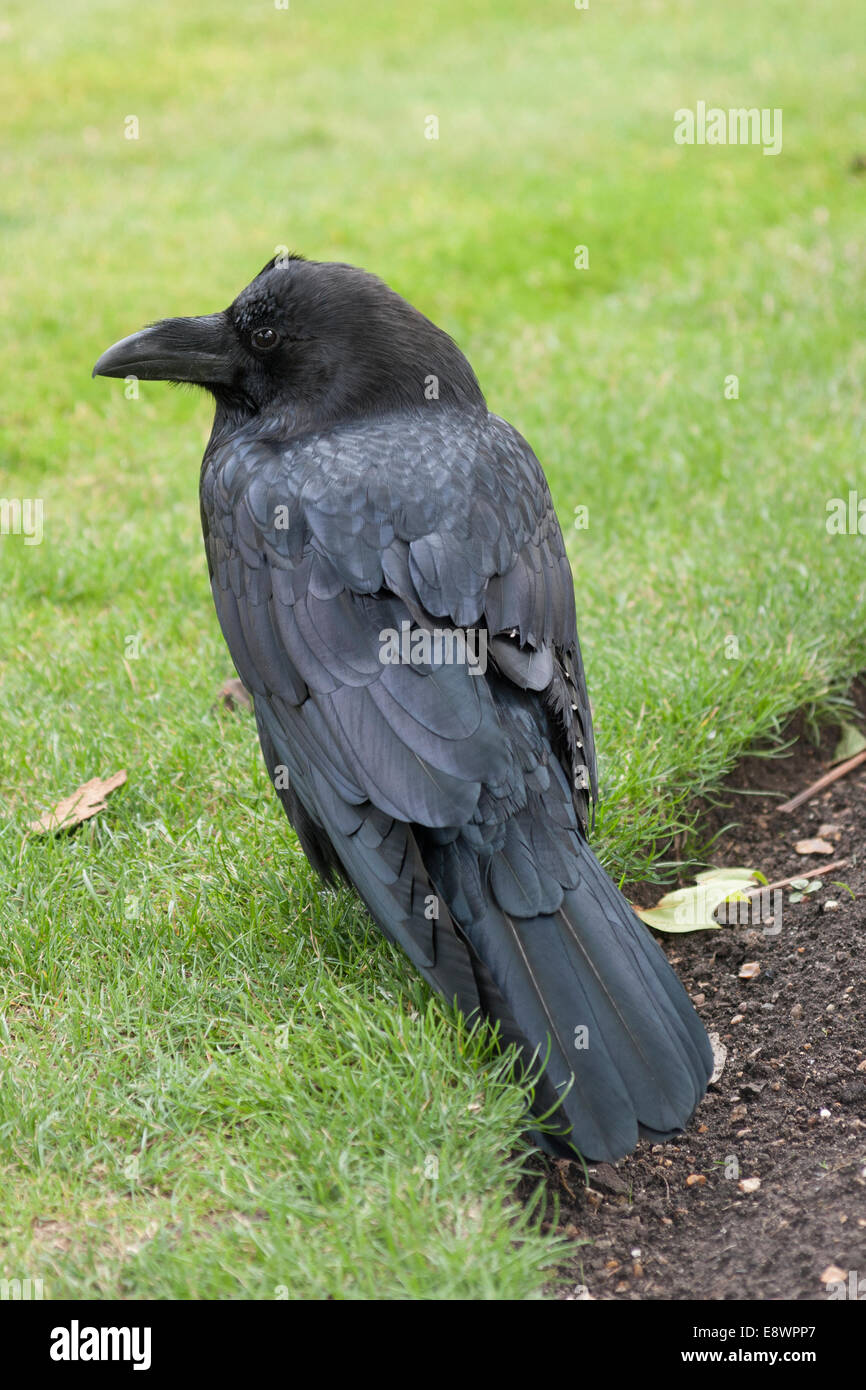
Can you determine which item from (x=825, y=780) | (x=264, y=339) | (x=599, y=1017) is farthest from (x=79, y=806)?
(x=825, y=780)

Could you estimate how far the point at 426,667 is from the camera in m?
2.82

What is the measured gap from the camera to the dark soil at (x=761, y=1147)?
7.80ft

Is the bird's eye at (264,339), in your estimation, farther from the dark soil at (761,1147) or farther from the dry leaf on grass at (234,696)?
the dark soil at (761,1147)

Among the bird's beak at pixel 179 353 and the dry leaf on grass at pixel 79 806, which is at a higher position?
the bird's beak at pixel 179 353

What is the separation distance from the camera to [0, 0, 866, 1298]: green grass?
2498 mm

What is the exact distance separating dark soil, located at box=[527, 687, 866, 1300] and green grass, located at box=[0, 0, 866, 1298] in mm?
210

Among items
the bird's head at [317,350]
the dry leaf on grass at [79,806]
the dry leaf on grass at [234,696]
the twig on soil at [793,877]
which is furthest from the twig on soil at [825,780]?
the dry leaf on grass at [79,806]

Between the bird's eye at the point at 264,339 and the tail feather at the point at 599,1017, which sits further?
the bird's eye at the point at 264,339

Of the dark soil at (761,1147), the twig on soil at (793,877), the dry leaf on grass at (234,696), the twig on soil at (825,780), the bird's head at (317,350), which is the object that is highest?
the bird's head at (317,350)

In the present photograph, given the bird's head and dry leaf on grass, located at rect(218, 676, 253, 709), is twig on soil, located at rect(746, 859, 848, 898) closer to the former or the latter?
the bird's head

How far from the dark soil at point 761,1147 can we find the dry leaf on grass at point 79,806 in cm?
151

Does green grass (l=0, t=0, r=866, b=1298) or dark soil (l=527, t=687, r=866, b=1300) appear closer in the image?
dark soil (l=527, t=687, r=866, b=1300)

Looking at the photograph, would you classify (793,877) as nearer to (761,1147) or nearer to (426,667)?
(761,1147)

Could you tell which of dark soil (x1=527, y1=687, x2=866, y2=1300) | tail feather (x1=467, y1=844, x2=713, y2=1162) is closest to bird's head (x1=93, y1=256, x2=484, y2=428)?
tail feather (x1=467, y1=844, x2=713, y2=1162)
